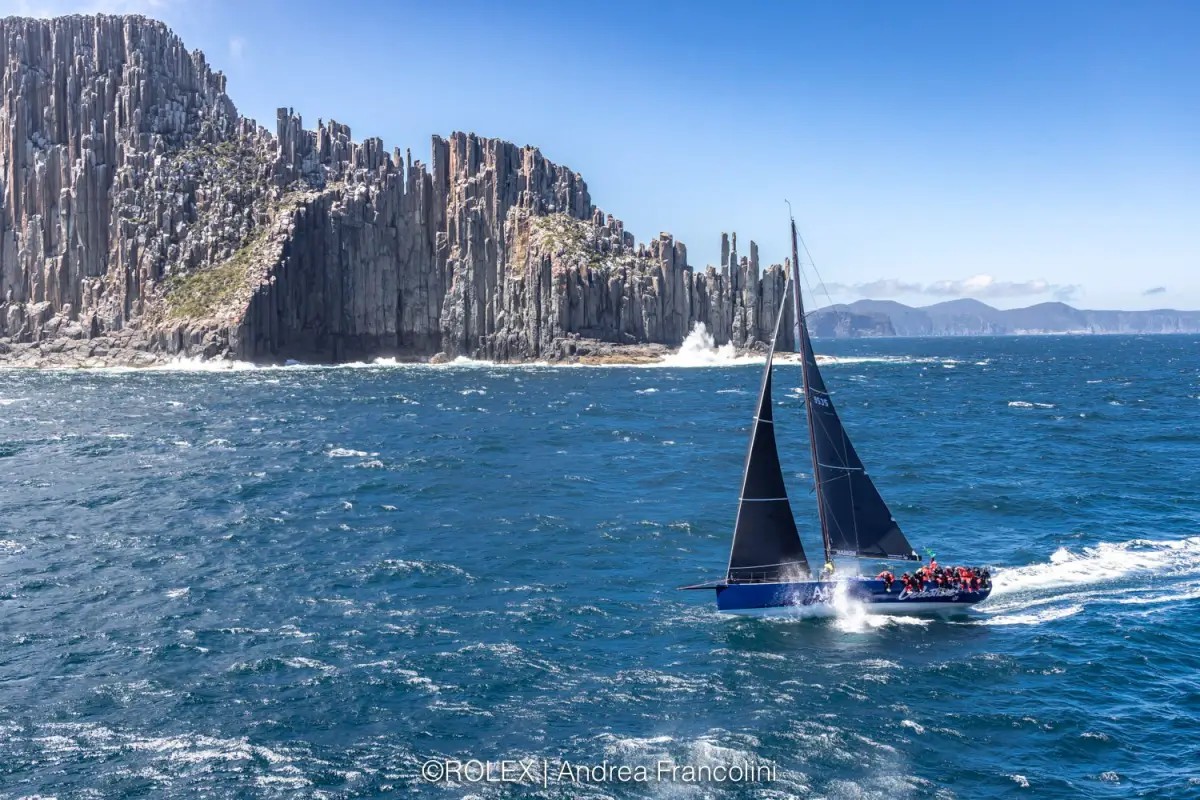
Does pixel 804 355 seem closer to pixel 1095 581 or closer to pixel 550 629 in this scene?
pixel 550 629

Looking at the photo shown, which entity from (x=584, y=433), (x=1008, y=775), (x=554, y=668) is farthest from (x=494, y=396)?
(x=1008, y=775)

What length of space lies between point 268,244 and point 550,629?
153682mm

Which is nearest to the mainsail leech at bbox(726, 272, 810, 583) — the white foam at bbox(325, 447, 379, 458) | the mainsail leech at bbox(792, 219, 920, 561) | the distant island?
the mainsail leech at bbox(792, 219, 920, 561)

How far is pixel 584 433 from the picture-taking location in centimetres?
7825

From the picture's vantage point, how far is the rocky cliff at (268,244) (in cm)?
16488

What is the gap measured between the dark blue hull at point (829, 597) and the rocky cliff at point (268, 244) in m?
141

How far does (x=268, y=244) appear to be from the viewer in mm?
168750

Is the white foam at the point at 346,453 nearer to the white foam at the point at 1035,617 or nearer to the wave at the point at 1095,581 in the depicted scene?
the wave at the point at 1095,581

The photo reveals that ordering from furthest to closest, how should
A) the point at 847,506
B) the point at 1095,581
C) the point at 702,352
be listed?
the point at 702,352 < the point at 1095,581 < the point at 847,506

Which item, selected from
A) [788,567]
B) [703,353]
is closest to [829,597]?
[788,567]

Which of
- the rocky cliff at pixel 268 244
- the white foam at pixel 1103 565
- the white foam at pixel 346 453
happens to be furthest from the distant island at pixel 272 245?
the white foam at pixel 1103 565

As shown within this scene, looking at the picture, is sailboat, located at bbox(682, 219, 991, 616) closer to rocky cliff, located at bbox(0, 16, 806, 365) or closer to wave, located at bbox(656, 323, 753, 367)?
rocky cliff, located at bbox(0, 16, 806, 365)

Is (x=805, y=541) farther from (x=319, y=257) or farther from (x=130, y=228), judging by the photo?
(x=130, y=228)

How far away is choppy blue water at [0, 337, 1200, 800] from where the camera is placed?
930 inches
